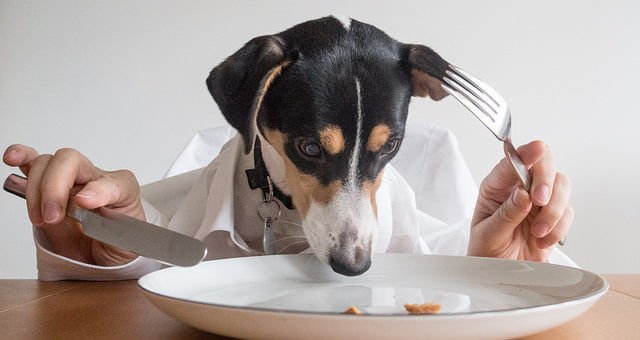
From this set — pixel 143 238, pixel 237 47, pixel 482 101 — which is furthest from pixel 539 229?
pixel 237 47

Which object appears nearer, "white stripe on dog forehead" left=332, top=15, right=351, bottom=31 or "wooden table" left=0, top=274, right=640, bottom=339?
"wooden table" left=0, top=274, right=640, bottom=339

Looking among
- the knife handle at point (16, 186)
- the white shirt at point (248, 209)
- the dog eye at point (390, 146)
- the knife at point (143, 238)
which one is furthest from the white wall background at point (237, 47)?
the knife at point (143, 238)

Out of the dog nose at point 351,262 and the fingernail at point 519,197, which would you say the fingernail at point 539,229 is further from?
the dog nose at point 351,262

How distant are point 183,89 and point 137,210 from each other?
4.84 ft

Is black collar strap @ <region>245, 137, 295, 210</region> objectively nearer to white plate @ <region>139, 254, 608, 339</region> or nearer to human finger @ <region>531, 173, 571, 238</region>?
white plate @ <region>139, 254, 608, 339</region>

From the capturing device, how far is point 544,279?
693mm

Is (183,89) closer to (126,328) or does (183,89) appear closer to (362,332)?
(126,328)

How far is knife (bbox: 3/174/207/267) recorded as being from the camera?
0.56 meters

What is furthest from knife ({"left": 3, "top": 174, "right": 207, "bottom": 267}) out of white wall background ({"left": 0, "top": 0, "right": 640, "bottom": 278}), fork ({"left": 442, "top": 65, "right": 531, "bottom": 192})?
white wall background ({"left": 0, "top": 0, "right": 640, "bottom": 278})

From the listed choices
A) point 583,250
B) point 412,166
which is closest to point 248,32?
point 412,166

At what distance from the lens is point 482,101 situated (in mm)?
800

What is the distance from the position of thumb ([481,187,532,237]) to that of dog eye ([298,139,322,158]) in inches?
10.2

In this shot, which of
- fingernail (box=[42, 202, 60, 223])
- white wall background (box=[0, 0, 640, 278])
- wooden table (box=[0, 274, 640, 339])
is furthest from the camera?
white wall background (box=[0, 0, 640, 278])

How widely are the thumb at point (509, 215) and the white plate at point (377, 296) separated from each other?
0.16m
